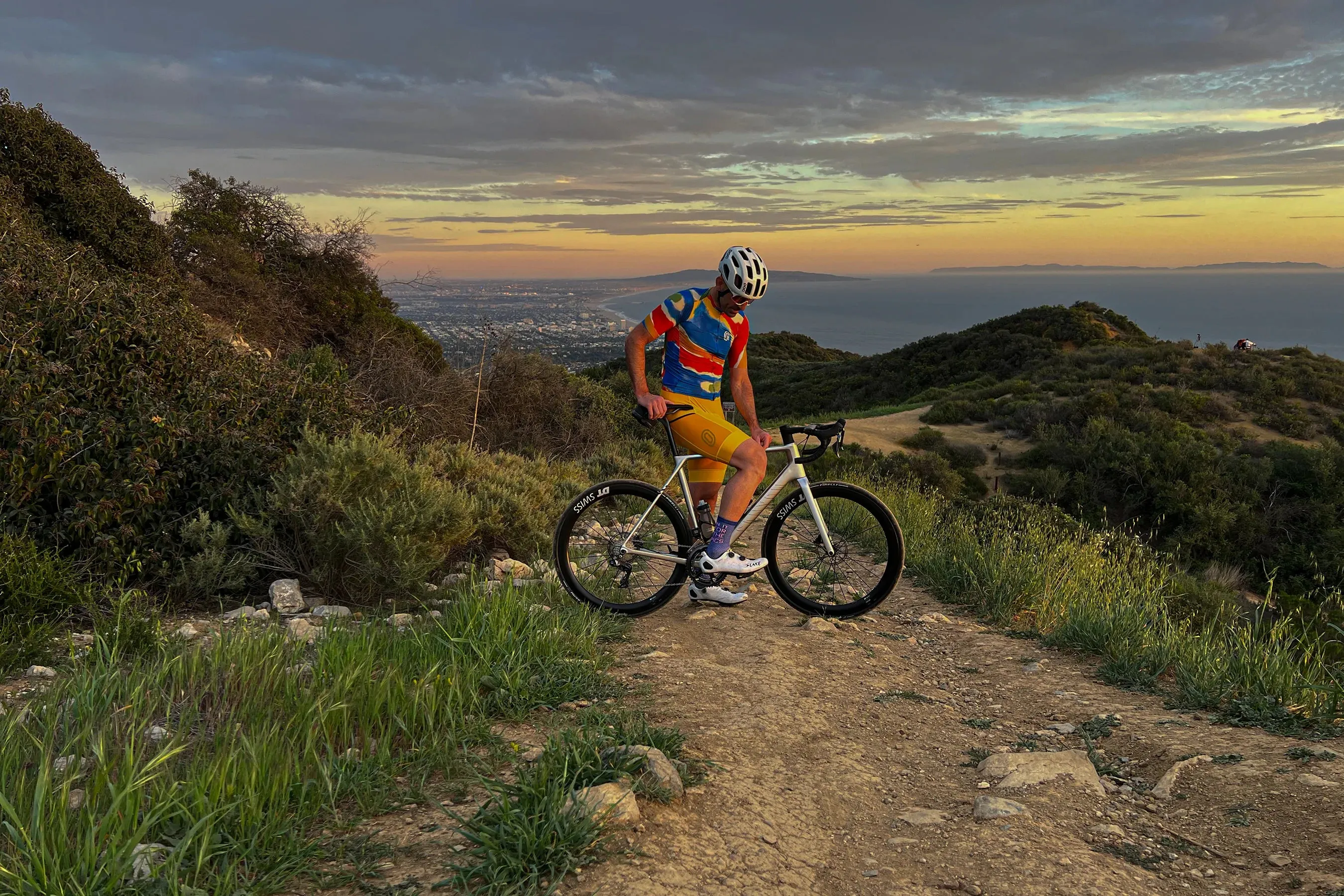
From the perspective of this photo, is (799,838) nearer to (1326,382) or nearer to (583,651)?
(583,651)

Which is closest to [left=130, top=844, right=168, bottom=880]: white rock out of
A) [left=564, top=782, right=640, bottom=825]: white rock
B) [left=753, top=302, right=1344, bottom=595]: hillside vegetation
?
[left=564, top=782, right=640, bottom=825]: white rock

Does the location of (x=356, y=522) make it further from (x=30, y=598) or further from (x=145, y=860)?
(x=145, y=860)

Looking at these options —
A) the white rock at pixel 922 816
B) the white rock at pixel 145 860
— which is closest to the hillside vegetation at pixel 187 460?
the white rock at pixel 145 860

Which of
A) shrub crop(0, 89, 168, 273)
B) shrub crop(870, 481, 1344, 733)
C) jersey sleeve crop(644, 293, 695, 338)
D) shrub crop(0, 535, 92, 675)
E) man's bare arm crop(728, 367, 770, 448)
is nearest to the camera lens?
shrub crop(870, 481, 1344, 733)

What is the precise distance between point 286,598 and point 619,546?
213 cm

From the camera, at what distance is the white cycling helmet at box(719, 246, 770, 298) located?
493 centimetres

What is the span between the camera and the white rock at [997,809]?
295 cm

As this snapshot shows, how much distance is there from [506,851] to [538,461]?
21.8 ft

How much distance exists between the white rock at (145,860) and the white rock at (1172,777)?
335cm

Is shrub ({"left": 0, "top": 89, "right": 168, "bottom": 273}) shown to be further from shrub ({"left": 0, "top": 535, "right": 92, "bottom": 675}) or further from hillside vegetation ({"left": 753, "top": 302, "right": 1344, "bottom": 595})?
hillside vegetation ({"left": 753, "top": 302, "right": 1344, "bottom": 595})

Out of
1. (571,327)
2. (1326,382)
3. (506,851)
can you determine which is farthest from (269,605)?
(1326,382)

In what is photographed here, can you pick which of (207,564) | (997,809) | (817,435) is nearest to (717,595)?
(817,435)

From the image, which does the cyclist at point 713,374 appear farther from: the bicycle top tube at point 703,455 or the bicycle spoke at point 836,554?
the bicycle spoke at point 836,554

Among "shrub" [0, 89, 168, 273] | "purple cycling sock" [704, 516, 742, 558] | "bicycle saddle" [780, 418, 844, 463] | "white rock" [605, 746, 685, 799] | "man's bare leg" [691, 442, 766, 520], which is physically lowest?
"white rock" [605, 746, 685, 799]
